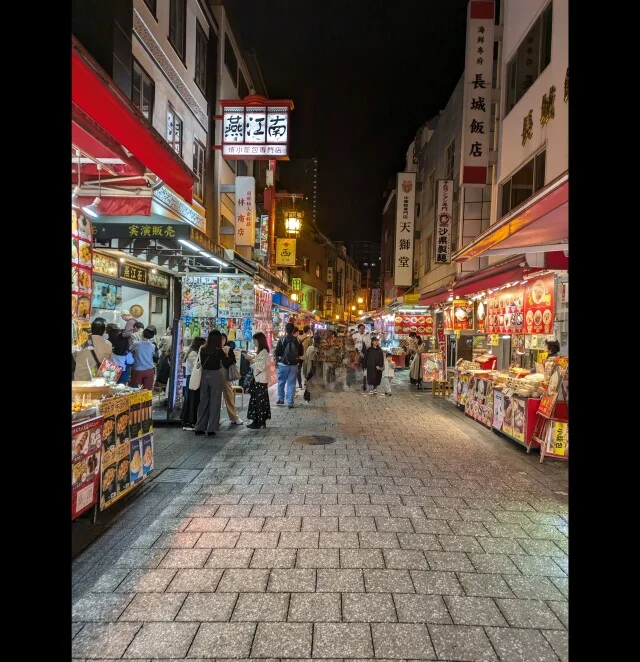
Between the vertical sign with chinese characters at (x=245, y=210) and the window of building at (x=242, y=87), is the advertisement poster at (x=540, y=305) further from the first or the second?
the window of building at (x=242, y=87)

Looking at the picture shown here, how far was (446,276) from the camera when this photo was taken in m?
22.4

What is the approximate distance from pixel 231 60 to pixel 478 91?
47.9ft

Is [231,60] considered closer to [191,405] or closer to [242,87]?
[242,87]

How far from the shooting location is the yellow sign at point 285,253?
29.3 metres

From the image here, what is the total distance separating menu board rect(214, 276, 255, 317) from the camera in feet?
39.8

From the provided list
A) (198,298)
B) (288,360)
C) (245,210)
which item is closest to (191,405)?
(198,298)

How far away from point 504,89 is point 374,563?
1617cm

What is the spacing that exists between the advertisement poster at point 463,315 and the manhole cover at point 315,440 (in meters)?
6.48

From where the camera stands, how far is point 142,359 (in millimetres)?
11242

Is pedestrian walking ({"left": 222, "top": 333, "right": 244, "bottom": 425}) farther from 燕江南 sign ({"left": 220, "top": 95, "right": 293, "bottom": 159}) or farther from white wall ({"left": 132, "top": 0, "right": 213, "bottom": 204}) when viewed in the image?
white wall ({"left": 132, "top": 0, "right": 213, "bottom": 204})
